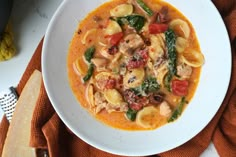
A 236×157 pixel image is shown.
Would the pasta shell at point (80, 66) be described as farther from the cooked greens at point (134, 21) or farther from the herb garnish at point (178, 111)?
the herb garnish at point (178, 111)

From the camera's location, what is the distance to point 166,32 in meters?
2.09

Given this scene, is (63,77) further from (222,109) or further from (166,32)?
(222,109)

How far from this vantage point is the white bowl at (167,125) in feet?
6.64

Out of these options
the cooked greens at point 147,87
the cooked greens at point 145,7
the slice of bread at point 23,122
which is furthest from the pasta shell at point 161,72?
the slice of bread at point 23,122

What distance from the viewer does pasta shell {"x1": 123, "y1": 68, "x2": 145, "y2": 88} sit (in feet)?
6.77

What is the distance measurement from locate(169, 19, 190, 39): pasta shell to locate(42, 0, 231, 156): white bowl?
0.12 feet

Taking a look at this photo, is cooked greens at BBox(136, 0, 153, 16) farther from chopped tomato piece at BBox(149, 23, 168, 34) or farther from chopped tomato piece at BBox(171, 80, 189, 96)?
chopped tomato piece at BBox(171, 80, 189, 96)

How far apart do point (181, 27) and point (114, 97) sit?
0.41 meters

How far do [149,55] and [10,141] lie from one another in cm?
69

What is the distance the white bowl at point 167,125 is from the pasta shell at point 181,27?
0.12 ft

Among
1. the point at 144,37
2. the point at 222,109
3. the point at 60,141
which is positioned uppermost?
the point at 144,37

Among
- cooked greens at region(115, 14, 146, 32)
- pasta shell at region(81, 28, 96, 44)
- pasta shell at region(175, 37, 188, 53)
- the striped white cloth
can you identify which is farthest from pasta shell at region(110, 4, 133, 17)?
the striped white cloth

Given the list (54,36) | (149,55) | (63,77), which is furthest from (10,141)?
(149,55)

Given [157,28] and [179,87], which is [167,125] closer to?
[179,87]
